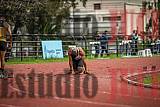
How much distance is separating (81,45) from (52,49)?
347 cm

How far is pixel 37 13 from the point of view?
3344 centimetres

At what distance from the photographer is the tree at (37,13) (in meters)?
30.3

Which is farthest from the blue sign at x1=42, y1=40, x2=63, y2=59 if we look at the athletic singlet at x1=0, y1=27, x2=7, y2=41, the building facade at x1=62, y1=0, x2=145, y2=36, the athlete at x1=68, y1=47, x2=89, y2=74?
the building facade at x1=62, y1=0, x2=145, y2=36

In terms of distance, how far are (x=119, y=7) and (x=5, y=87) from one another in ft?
121

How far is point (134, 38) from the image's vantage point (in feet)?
108

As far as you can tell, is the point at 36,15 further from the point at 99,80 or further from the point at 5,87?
the point at 5,87

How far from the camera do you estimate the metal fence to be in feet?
88.3

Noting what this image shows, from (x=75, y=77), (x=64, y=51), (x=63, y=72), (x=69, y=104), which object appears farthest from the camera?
(x=64, y=51)

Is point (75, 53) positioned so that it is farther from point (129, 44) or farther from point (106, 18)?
point (106, 18)

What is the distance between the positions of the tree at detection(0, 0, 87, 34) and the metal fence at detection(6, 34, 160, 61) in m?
2.41

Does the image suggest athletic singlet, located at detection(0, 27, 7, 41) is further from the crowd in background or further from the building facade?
the building facade

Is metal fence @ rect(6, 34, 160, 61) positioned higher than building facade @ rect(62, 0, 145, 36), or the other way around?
building facade @ rect(62, 0, 145, 36)

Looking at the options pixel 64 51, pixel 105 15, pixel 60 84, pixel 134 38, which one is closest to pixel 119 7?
pixel 105 15

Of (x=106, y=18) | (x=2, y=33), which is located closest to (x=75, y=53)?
(x=2, y=33)
